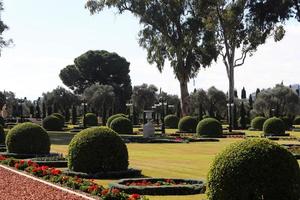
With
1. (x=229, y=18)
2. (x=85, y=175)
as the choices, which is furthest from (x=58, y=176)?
(x=229, y=18)

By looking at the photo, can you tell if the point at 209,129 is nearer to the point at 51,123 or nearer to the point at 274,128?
the point at 274,128

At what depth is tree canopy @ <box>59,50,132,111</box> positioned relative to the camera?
329ft

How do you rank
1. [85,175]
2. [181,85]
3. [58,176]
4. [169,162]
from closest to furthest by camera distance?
[58,176] < [85,175] < [169,162] < [181,85]

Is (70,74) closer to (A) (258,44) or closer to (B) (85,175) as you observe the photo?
(A) (258,44)

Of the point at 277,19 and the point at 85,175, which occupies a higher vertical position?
the point at 277,19

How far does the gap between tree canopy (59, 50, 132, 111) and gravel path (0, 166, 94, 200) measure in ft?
272

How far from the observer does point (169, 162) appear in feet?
68.4

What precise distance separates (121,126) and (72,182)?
32.0m

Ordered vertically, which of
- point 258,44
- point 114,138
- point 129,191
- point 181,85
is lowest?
point 129,191

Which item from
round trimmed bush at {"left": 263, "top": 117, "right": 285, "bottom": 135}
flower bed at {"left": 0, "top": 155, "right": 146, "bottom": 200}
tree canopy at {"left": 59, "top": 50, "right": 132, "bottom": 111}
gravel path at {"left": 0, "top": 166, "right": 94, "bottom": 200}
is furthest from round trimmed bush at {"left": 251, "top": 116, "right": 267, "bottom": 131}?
tree canopy at {"left": 59, "top": 50, "right": 132, "bottom": 111}

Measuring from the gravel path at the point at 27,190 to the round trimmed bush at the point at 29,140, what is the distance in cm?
672

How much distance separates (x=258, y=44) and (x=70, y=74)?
59550 millimetres

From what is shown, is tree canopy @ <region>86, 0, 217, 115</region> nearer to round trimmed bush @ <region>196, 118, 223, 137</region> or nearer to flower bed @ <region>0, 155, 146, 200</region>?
round trimmed bush @ <region>196, 118, 223, 137</region>

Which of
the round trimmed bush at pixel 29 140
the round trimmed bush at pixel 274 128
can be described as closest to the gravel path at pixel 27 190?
the round trimmed bush at pixel 29 140
